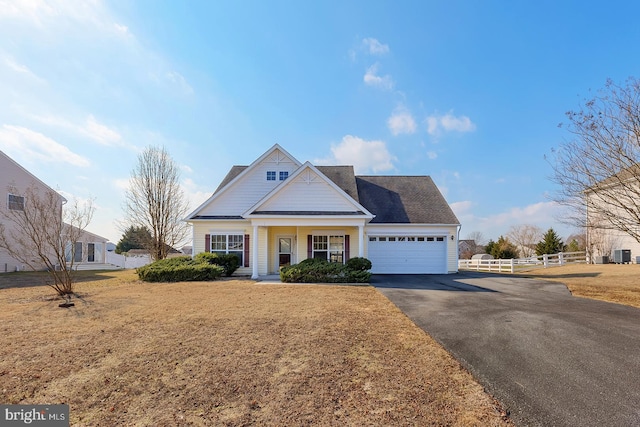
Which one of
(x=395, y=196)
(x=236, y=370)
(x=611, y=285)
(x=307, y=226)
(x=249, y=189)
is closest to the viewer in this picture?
(x=236, y=370)

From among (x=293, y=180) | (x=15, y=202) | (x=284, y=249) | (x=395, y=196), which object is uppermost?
(x=293, y=180)

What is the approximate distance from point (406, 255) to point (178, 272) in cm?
1229

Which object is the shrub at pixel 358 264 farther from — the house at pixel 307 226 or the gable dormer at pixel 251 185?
the gable dormer at pixel 251 185

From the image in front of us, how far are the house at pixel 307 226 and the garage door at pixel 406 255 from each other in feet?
0.18

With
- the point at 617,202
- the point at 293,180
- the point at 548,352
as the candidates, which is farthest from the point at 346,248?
the point at 548,352

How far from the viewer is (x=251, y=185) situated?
60.1 feet

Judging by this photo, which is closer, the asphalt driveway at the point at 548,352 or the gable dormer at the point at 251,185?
the asphalt driveway at the point at 548,352

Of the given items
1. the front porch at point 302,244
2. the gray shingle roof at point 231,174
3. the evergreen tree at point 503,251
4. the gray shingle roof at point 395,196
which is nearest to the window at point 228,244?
the front porch at point 302,244

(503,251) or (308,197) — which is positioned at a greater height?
(308,197)

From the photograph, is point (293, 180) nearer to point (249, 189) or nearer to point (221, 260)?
point (249, 189)

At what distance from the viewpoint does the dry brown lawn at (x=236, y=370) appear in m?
3.19

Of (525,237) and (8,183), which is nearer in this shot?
(8,183)

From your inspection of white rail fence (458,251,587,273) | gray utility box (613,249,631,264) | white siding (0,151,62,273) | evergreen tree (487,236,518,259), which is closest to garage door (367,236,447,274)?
white rail fence (458,251,587,273)

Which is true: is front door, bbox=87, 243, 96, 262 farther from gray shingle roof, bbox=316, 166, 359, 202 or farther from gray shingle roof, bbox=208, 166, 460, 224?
gray shingle roof, bbox=316, 166, 359, 202
